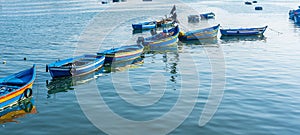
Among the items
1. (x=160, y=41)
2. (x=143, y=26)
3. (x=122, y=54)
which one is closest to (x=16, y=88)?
(x=122, y=54)

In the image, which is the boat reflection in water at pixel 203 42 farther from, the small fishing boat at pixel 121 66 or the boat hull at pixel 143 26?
the small fishing boat at pixel 121 66

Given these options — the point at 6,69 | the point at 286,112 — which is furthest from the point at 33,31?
the point at 286,112

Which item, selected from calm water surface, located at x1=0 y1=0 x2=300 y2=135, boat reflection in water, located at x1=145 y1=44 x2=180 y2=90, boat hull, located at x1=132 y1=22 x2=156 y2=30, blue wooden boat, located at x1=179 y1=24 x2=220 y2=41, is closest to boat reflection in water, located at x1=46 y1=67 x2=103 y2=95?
calm water surface, located at x1=0 y1=0 x2=300 y2=135

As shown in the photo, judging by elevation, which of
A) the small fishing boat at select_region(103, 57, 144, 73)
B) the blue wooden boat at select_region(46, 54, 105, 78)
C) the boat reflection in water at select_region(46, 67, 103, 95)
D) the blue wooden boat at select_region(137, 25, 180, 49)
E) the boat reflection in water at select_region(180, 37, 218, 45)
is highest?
the blue wooden boat at select_region(137, 25, 180, 49)

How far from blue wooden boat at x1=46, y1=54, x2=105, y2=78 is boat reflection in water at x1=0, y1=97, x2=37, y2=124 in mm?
5982

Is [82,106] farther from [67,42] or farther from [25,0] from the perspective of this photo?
[25,0]

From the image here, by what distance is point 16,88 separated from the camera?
89.4 feet

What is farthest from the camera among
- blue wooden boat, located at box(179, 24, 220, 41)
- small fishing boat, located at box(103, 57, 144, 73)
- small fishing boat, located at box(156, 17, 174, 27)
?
small fishing boat, located at box(156, 17, 174, 27)

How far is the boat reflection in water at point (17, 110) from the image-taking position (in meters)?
24.2

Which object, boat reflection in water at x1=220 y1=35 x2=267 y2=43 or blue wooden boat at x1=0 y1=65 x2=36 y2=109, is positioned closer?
blue wooden boat at x1=0 y1=65 x2=36 y2=109

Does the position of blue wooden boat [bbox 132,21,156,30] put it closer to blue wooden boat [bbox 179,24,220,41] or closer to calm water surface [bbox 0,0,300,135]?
calm water surface [bbox 0,0,300,135]

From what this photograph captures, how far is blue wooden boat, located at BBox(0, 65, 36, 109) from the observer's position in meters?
25.4

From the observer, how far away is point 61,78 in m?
34.2

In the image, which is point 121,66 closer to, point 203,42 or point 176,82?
point 176,82
